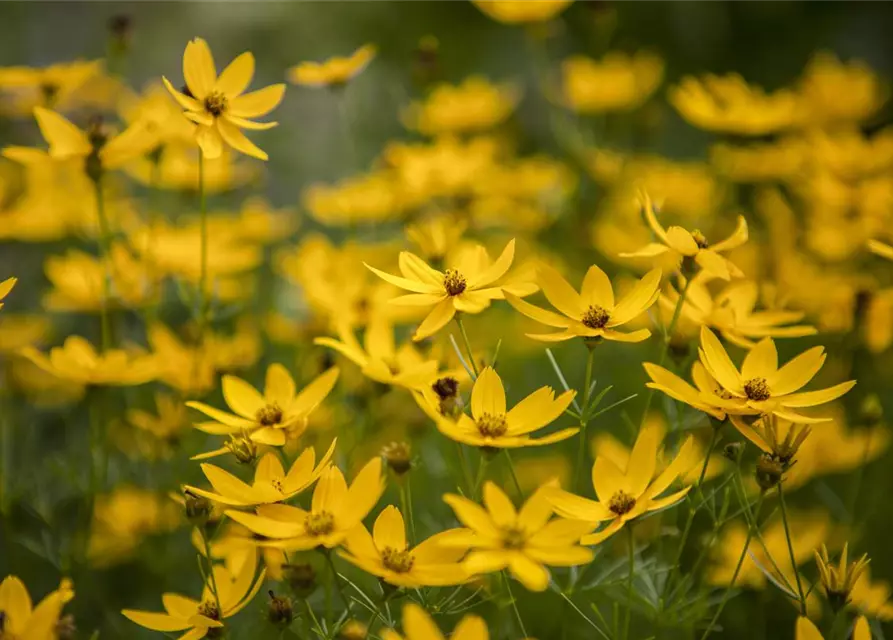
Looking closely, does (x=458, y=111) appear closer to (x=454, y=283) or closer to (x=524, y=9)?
(x=524, y=9)

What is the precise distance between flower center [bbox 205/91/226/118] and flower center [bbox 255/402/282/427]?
0.35 meters

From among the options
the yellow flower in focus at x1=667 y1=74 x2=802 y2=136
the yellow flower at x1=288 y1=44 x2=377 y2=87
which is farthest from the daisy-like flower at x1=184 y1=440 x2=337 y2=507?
the yellow flower in focus at x1=667 y1=74 x2=802 y2=136

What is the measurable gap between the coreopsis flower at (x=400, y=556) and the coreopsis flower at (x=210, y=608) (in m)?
0.11

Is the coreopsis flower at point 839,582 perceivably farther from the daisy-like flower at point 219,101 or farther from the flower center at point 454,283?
the daisy-like flower at point 219,101

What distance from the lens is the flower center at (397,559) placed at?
778 mm

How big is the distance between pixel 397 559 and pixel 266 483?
0.46ft

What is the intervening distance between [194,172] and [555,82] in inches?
88.6

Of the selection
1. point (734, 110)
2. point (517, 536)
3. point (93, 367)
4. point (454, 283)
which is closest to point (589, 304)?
point (454, 283)

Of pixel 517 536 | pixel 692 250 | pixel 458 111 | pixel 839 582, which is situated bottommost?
pixel 458 111

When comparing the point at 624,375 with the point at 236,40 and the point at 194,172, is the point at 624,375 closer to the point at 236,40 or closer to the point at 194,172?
the point at 194,172

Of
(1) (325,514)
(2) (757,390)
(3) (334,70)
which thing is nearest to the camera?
(1) (325,514)

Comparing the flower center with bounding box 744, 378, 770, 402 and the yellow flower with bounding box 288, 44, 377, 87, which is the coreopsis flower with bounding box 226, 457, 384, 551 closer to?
the flower center with bounding box 744, 378, 770, 402

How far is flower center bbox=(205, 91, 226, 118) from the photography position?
3.44ft

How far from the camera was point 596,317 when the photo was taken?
3.09ft
